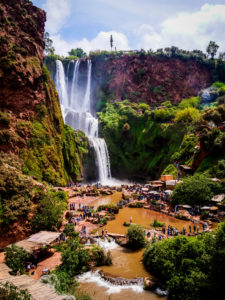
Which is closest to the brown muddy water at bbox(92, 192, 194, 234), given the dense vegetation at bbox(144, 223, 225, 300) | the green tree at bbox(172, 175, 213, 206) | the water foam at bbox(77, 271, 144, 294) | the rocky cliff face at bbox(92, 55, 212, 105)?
the green tree at bbox(172, 175, 213, 206)

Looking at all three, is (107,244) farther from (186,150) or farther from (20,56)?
(20,56)

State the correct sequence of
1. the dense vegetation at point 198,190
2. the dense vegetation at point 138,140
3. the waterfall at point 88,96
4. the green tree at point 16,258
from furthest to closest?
1. the waterfall at point 88,96
2. the dense vegetation at point 138,140
3. the dense vegetation at point 198,190
4. the green tree at point 16,258

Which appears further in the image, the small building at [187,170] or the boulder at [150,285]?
the small building at [187,170]

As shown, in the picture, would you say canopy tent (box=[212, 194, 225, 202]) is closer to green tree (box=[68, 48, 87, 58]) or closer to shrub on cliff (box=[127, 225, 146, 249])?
shrub on cliff (box=[127, 225, 146, 249])

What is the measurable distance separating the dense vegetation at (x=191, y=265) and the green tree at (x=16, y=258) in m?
7.72

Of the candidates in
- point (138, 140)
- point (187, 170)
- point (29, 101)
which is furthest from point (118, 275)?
point (138, 140)

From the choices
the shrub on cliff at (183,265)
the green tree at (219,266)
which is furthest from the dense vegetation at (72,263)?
the green tree at (219,266)

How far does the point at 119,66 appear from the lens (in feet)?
236

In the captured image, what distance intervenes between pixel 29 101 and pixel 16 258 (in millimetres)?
24493

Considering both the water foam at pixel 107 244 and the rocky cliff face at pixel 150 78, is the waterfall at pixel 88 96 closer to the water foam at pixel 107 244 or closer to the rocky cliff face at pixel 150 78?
the rocky cliff face at pixel 150 78

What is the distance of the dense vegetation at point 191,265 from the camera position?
32.3ft

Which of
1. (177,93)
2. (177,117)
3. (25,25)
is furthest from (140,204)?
(177,93)

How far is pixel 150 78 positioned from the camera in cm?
6894

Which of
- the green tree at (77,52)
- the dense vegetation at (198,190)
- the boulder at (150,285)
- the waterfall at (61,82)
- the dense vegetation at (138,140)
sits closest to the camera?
the boulder at (150,285)
